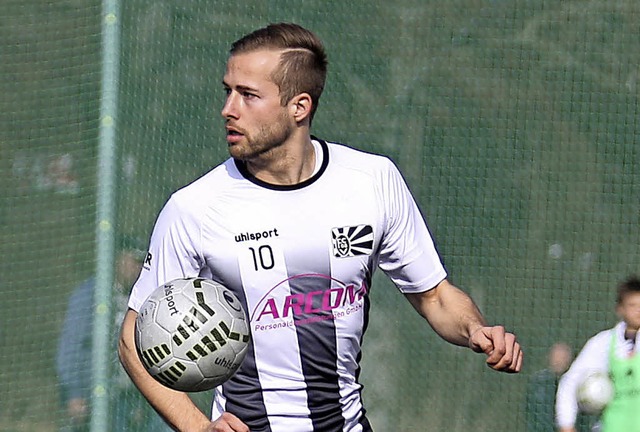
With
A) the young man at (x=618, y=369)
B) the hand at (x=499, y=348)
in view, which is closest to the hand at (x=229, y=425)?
the hand at (x=499, y=348)

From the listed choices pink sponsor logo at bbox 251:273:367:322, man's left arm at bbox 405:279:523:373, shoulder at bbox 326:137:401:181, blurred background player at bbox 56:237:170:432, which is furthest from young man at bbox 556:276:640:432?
pink sponsor logo at bbox 251:273:367:322

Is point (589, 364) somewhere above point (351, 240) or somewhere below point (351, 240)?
below

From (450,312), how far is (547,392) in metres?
3.30

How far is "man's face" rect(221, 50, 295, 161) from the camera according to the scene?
14.2 feet

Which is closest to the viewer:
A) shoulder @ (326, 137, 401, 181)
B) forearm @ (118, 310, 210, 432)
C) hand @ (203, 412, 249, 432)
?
hand @ (203, 412, 249, 432)

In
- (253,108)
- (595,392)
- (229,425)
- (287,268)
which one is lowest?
(595,392)

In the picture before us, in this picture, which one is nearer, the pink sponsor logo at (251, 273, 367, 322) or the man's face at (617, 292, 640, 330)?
the pink sponsor logo at (251, 273, 367, 322)

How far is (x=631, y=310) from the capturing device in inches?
276

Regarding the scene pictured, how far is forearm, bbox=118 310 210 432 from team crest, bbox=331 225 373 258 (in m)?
0.71

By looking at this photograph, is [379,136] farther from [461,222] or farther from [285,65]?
[285,65]

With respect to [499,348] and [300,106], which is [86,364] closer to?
[300,106]

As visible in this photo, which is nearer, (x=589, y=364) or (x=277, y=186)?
(x=277, y=186)

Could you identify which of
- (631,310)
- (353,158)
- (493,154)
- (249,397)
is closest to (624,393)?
(631,310)

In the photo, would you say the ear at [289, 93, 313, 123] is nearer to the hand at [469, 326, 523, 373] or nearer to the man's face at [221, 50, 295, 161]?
the man's face at [221, 50, 295, 161]
